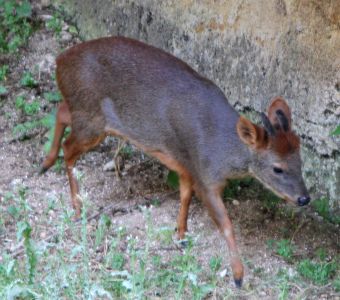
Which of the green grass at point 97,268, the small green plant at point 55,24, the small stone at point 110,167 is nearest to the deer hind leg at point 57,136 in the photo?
the small stone at point 110,167

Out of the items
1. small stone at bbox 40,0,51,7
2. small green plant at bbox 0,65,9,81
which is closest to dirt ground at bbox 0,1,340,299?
small green plant at bbox 0,65,9,81

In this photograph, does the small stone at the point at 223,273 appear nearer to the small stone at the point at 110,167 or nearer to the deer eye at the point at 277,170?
the deer eye at the point at 277,170

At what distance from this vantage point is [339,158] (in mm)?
6246

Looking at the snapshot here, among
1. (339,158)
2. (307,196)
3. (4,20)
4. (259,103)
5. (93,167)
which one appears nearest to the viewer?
(307,196)

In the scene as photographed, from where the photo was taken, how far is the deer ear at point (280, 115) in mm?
5863

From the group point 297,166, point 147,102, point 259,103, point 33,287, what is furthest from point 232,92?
point 33,287

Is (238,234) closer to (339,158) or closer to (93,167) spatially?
(339,158)

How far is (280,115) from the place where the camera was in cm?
586

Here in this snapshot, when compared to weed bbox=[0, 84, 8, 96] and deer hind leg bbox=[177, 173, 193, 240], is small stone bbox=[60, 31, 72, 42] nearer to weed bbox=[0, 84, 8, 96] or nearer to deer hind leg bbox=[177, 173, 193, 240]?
weed bbox=[0, 84, 8, 96]

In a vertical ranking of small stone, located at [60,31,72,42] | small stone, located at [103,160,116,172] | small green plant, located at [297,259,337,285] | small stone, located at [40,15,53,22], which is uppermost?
small green plant, located at [297,259,337,285]

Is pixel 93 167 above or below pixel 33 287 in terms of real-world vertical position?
below

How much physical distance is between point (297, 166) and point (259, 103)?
0.96 meters

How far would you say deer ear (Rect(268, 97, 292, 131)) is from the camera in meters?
5.86

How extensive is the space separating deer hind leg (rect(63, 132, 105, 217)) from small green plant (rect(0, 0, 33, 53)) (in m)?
2.11
